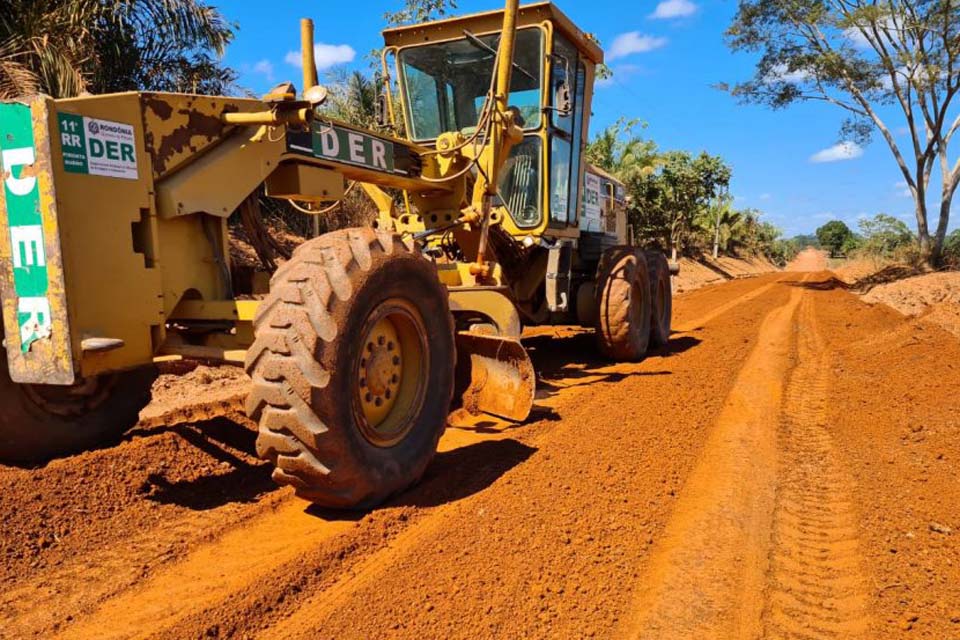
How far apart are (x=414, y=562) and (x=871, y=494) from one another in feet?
8.47

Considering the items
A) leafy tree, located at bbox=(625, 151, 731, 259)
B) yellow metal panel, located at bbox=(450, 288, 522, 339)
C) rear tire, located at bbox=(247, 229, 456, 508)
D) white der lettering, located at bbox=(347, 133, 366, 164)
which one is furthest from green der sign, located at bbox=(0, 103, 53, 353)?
leafy tree, located at bbox=(625, 151, 731, 259)

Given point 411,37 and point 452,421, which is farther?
point 411,37

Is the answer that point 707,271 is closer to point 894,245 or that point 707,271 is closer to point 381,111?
point 894,245

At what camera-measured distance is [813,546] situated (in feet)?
11.1

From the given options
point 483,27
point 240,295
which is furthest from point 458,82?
point 240,295

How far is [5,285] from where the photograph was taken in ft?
10.5

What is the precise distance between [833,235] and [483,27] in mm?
99678

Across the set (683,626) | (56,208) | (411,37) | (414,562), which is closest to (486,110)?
(411,37)

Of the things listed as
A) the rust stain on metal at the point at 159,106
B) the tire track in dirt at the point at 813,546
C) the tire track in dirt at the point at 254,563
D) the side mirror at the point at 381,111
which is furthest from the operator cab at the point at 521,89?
the tire track in dirt at the point at 254,563

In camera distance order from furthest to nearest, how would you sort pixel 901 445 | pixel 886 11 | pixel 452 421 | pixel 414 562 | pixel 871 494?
pixel 886 11 → pixel 452 421 → pixel 901 445 → pixel 871 494 → pixel 414 562

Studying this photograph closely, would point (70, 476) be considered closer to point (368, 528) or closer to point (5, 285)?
point (5, 285)

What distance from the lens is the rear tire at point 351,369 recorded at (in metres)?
3.15

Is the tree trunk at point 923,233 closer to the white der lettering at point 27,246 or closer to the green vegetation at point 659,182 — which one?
the green vegetation at point 659,182

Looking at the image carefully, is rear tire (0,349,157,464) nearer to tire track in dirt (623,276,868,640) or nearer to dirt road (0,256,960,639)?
dirt road (0,256,960,639)
